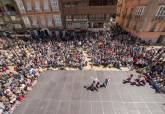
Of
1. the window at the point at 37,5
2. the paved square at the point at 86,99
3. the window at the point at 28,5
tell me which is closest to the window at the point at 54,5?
the window at the point at 37,5

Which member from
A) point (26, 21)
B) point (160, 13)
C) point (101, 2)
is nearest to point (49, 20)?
point (26, 21)

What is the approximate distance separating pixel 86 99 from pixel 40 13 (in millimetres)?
21864

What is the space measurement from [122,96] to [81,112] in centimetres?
574

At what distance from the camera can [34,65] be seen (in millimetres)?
23812

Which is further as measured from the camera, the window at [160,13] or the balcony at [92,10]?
the balcony at [92,10]

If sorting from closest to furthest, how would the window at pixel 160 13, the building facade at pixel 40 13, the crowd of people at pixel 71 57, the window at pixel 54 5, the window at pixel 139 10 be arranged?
the crowd of people at pixel 71 57, the window at pixel 160 13, the window at pixel 139 10, the window at pixel 54 5, the building facade at pixel 40 13

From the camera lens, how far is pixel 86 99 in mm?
17328

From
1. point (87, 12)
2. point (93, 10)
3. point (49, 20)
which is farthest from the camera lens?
point (49, 20)

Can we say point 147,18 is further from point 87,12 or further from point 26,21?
point 26,21

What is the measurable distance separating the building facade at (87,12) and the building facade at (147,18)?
5.13 metres

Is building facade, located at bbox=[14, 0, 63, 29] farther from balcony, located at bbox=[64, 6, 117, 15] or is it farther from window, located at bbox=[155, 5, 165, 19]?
window, located at bbox=[155, 5, 165, 19]

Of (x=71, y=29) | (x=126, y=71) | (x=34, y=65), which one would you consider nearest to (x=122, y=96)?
(x=126, y=71)

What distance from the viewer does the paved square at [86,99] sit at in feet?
53.1

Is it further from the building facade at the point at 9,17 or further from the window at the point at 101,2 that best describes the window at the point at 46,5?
the window at the point at 101,2
